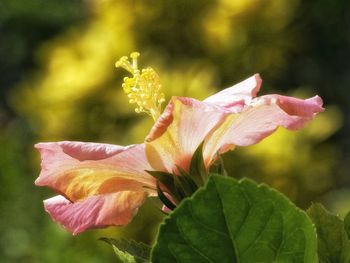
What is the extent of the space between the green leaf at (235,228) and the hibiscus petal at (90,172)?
0.20 m

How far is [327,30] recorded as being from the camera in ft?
14.8

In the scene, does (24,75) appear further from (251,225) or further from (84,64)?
(251,225)

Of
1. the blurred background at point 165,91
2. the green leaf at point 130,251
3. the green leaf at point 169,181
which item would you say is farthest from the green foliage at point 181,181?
the blurred background at point 165,91

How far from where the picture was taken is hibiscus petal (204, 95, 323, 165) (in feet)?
2.52

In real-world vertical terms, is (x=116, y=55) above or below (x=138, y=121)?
above

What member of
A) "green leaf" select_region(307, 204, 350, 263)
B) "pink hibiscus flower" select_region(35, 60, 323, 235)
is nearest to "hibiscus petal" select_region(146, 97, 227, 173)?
"pink hibiscus flower" select_region(35, 60, 323, 235)

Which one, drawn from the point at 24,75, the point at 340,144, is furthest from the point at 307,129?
the point at 24,75

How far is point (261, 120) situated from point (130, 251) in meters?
0.18

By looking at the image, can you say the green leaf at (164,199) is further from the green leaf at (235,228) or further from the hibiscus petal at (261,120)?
the green leaf at (235,228)

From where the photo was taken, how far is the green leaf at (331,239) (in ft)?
2.30

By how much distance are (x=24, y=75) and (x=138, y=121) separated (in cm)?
230

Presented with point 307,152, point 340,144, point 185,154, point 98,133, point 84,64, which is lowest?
point 340,144

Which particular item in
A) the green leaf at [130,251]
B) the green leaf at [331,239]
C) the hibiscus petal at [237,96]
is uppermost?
the hibiscus petal at [237,96]

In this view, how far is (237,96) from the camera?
0.77m
